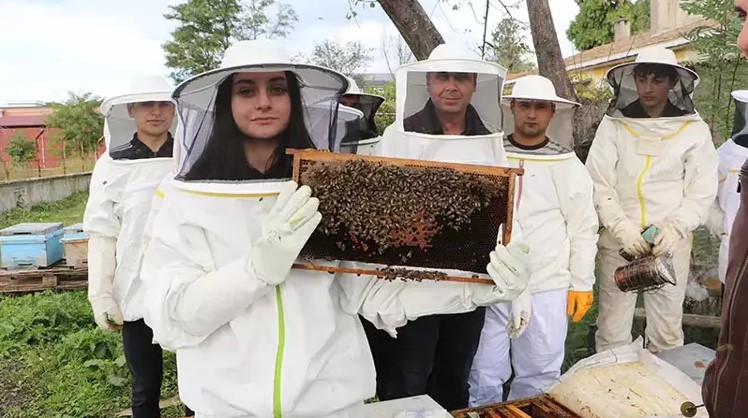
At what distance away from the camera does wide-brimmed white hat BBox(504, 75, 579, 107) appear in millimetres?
3486

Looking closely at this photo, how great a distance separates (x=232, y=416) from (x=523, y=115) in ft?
8.26

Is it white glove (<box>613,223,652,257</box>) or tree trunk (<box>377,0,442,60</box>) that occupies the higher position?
tree trunk (<box>377,0,442,60</box>)

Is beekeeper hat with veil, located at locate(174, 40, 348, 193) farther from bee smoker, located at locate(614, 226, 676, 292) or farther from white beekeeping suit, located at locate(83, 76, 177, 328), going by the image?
bee smoker, located at locate(614, 226, 676, 292)

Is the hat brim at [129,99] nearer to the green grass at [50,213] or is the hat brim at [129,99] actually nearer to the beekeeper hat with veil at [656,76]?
the beekeeper hat with veil at [656,76]

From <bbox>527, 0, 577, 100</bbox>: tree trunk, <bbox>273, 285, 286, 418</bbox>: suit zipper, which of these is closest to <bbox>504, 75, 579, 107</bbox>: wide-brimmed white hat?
<bbox>527, 0, 577, 100</bbox>: tree trunk

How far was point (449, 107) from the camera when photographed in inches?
125

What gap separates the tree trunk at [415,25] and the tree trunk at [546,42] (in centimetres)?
92

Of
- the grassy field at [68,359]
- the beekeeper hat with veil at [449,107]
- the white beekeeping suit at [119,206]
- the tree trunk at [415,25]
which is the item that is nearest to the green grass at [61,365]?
the grassy field at [68,359]

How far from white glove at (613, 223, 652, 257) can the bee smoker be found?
0.05 metres

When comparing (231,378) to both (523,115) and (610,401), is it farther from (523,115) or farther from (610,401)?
(523,115)

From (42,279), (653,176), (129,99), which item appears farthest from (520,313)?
(42,279)

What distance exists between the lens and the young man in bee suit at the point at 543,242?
350 cm

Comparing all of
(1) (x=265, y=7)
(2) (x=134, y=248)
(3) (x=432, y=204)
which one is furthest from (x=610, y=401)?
A: (1) (x=265, y=7)

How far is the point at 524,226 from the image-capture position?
11.4 ft
